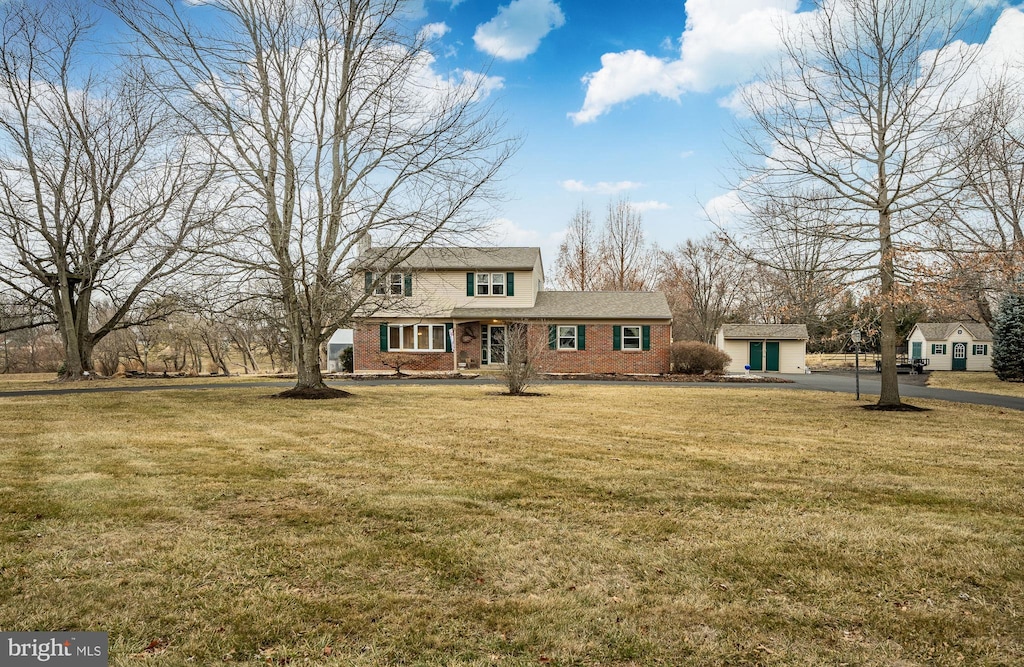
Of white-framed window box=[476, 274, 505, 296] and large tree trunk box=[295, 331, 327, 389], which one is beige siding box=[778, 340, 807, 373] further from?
large tree trunk box=[295, 331, 327, 389]

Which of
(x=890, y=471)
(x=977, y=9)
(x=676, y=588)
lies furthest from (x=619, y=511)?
(x=977, y=9)

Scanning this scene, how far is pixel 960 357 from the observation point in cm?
4119

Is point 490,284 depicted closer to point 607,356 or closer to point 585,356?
point 585,356

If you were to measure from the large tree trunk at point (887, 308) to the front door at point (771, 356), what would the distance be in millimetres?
19960

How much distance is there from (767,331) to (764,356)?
55.3 inches

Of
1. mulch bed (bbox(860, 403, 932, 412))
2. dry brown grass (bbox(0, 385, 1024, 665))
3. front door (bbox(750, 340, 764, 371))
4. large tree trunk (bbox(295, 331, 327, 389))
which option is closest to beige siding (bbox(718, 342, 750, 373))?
front door (bbox(750, 340, 764, 371))

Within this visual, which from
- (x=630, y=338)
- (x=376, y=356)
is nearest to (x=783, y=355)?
(x=630, y=338)

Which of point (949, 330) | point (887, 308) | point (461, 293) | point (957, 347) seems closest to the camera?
point (887, 308)

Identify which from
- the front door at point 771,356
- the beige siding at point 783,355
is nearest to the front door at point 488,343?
the beige siding at point 783,355

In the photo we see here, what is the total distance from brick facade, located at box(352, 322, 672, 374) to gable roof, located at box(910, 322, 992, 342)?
2720cm

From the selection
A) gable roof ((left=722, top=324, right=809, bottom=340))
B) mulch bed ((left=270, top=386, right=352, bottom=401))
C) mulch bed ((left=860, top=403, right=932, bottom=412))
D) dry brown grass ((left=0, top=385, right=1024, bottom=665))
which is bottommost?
mulch bed ((left=860, top=403, right=932, bottom=412))

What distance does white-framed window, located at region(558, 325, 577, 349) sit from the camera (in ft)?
92.6

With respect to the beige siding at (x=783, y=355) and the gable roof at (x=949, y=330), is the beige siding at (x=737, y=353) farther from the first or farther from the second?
the gable roof at (x=949, y=330)

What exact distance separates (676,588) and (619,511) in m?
1.53
